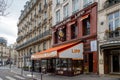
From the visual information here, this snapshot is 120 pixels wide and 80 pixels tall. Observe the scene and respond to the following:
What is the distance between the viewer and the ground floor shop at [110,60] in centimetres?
2469

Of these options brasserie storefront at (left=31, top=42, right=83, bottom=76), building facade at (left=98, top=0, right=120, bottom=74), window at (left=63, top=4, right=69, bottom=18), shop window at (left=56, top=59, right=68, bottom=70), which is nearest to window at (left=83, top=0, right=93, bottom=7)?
building facade at (left=98, top=0, right=120, bottom=74)

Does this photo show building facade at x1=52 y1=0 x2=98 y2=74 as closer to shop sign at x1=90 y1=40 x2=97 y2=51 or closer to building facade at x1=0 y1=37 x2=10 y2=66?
shop sign at x1=90 y1=40 x2=97 y2=51

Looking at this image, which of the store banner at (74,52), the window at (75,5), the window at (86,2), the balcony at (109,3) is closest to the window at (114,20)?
the balcony at (109,3)

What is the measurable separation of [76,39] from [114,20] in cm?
765

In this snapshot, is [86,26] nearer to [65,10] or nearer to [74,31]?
[74,31]

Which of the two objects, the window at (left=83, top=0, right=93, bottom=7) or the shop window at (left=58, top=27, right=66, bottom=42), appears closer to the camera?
the window at (left=83, top=0, right=93, bottom=7)

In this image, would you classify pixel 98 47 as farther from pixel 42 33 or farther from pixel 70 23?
pixel 42 33

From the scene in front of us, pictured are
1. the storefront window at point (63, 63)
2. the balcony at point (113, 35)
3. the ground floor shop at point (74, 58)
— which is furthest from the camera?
the storefront window at point (63, 63)

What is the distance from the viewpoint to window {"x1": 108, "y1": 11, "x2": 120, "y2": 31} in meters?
24.0

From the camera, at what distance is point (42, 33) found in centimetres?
4838

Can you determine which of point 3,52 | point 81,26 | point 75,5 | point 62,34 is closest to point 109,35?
point 81,26

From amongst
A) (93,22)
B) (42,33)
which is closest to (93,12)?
(93,22)

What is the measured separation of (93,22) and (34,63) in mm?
26422

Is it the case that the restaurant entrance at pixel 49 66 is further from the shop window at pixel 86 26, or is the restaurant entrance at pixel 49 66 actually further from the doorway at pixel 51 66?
the shop window at pixel 86 26
